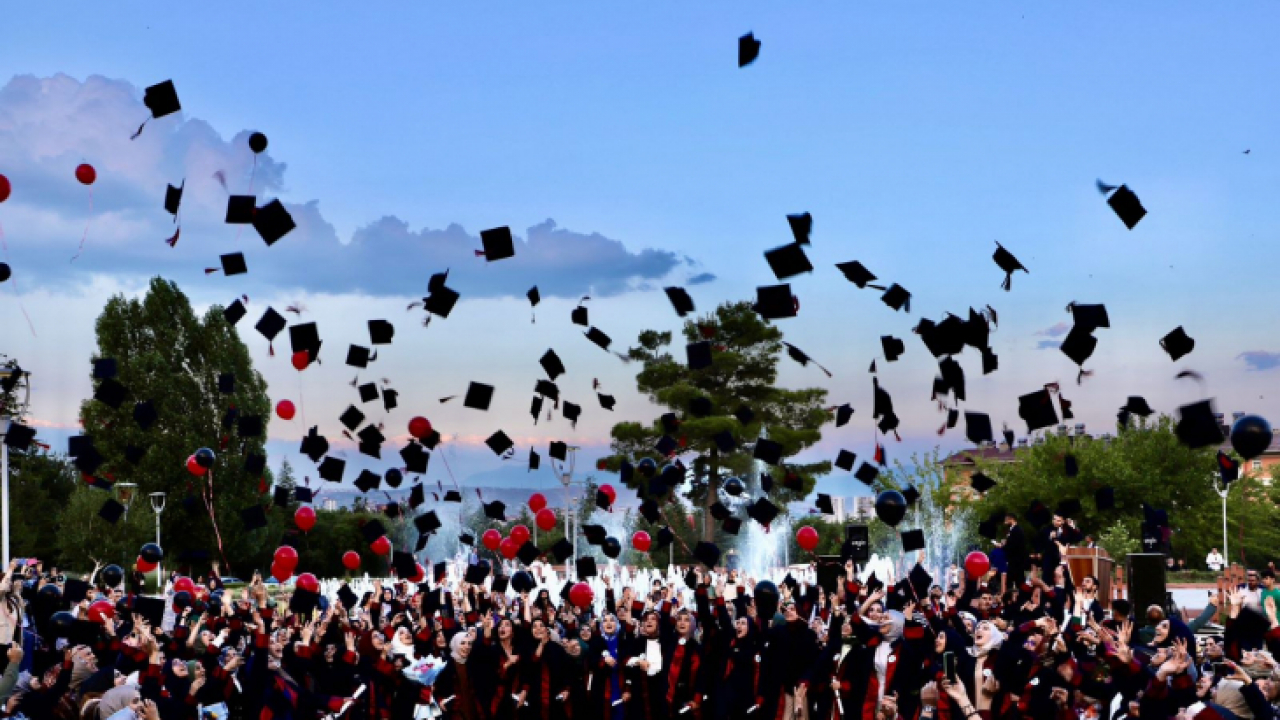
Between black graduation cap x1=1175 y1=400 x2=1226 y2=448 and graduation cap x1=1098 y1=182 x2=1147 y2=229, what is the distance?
1.97 m

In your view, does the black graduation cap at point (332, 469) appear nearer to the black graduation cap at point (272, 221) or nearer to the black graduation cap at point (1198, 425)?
the black graduation cap at point (272, 221)

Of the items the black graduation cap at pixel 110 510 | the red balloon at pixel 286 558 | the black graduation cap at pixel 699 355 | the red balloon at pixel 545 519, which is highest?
the black graduation cap at pixel 699 355

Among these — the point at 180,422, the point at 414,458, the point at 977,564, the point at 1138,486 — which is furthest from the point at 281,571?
the point at 1138,486

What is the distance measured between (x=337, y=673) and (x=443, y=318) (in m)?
4.90

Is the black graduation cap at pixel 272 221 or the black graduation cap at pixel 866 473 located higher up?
the black graduation cap at pixel 272 221

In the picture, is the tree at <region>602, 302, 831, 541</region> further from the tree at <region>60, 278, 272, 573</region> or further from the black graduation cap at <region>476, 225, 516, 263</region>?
the black graduation cap at <region>476, 225, 516, 263</region>

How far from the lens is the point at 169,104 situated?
1372 cm

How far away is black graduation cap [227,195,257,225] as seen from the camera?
13.7 metres

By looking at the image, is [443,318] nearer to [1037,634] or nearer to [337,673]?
[337,673]

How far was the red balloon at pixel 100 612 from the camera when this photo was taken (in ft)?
38.6

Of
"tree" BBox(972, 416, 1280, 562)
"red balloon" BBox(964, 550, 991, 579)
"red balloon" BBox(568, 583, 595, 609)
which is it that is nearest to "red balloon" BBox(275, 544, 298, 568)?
"red balloon" BBox(568, 583, 595, 609)

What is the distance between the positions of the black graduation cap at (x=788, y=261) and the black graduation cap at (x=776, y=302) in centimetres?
98

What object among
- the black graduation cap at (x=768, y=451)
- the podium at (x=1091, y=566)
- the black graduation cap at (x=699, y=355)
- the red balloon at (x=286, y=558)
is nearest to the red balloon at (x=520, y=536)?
the red balloon at (x=286, y=558)

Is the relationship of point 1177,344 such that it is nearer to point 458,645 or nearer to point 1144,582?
point 1144,582
